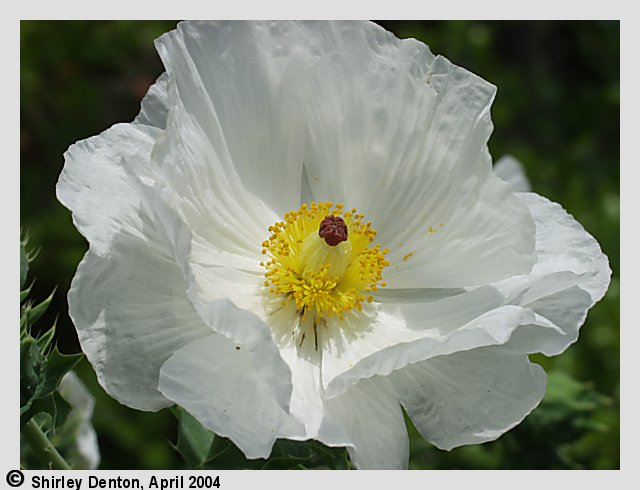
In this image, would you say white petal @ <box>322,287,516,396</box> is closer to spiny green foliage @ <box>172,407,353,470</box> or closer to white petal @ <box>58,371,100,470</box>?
spiny green foliage @ <box>172,407,353,470</box>

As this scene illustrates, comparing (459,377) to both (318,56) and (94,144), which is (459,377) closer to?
(318,56)

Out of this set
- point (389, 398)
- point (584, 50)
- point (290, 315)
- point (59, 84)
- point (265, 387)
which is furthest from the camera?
point (584, 50)

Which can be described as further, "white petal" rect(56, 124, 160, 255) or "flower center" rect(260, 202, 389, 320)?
"flower center" rect(260, 202, 389, 320)

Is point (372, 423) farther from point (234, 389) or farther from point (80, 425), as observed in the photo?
point (80, 425)

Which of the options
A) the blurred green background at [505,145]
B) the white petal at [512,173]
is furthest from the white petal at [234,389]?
the white petal at [512,173]

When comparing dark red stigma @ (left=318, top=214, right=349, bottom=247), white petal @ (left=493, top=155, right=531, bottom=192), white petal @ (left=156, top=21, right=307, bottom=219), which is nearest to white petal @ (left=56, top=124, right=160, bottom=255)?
white petal @ (left=156, top=21, right=307, bottom=219)

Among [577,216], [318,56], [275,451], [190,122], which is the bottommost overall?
[275,451]

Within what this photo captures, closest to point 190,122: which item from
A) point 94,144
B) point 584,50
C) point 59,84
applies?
point 94,144
